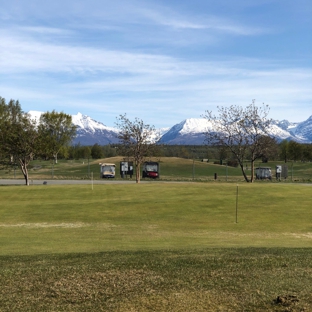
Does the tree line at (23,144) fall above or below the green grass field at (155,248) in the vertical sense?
above

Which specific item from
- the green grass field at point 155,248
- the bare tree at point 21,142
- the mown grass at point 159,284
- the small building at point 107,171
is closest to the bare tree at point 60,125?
the small building at point 107,171

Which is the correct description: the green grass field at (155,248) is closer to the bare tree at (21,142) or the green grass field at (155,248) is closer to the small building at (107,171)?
the bare tree at (21,142)

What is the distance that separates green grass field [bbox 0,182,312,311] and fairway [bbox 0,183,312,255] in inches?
2.1

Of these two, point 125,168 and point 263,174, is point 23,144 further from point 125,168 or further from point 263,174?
point 263,174

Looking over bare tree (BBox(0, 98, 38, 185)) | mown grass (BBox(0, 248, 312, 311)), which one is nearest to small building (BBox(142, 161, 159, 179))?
bare tree (BBox(0, 98, 38, 185))

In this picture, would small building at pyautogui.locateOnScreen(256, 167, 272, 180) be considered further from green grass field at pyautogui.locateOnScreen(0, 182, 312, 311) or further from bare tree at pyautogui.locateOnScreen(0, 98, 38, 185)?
bare tree at pyautogui.locateOnScreen(0, 98, 38, 185)

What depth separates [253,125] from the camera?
49.4m

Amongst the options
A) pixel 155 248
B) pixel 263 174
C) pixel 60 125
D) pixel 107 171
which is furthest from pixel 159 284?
pixel 60 125

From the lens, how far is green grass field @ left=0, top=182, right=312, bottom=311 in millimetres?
6352

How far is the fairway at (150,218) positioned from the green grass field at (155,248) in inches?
2.1

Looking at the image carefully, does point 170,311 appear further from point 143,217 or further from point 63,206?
point 63,206

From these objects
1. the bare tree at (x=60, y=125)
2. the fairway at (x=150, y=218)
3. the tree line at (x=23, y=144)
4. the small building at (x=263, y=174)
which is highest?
the bare tree at (x=60, y=125)

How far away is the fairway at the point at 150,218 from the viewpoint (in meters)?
14.7

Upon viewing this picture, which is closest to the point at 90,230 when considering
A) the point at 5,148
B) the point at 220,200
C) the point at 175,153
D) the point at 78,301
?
the point at 220,200
